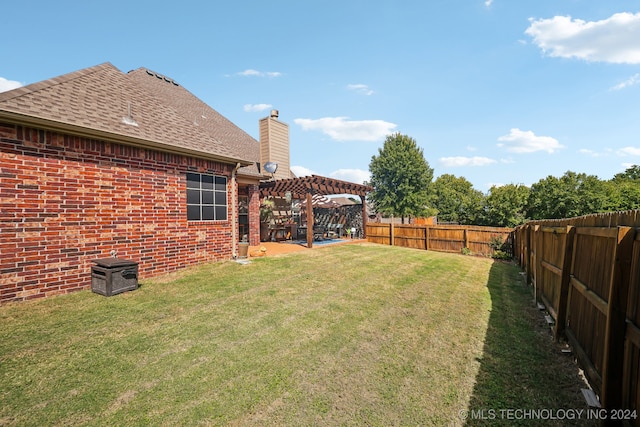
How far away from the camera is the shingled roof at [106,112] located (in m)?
5.45

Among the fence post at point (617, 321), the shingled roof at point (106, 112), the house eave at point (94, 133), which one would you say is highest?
the shingled roof at point (106, 112)

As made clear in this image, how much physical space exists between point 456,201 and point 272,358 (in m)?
43.6

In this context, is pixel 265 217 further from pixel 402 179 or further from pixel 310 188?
pixel 402 179

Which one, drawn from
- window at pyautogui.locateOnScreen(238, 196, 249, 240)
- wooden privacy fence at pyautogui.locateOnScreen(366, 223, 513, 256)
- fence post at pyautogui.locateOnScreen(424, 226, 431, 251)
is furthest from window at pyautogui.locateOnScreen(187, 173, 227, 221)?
fence post at pyautogui.locateOnScreen(424, 226, 431, 251)

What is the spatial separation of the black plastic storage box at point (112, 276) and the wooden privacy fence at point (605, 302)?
761 cm

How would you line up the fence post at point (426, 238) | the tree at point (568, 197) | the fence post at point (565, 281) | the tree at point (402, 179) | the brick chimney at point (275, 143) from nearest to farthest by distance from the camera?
the fence post at point (565, 281), the fence post at point (426, 238), the brick chimney at point (275, 143), the tree at point (568, 197), the tree at point (402, 179)

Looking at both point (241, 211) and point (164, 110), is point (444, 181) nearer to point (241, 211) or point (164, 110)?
point (241, 211)

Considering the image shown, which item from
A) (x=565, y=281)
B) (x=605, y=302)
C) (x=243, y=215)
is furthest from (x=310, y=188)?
(x=605, y=302)

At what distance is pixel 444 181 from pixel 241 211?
5545cm

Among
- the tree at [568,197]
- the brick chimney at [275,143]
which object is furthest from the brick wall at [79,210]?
the tree at [568,197]

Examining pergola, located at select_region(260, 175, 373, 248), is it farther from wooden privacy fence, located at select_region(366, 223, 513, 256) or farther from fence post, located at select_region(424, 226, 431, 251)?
fence post, located at select_region(424, 226, 431, 251)

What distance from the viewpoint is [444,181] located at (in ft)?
193

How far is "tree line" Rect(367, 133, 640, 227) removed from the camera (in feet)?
77.8

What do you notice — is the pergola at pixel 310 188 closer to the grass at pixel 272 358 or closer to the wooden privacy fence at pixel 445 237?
the wooden privacy fence at pixel 445 237
